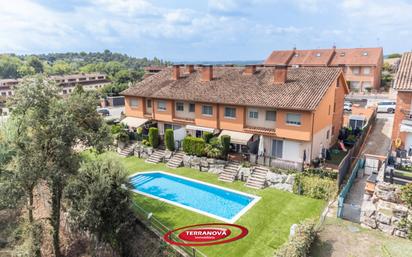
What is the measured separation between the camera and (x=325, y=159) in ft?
109

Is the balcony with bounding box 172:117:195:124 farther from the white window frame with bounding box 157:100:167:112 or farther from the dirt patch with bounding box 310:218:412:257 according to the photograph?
the dirt patch with bounding box 310:218:412:257

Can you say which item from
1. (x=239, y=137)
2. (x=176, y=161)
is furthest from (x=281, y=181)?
(x=176, y=161)

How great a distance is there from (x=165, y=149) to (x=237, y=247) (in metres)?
21.5

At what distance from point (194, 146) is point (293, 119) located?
12.5 metres

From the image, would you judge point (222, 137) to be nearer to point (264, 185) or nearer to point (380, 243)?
point (264, 185)

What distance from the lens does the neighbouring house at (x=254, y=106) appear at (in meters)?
30.6

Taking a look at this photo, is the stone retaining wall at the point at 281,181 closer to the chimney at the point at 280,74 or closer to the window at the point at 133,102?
the chimney at the point at 280,74

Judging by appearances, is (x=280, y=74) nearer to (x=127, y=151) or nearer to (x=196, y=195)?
(x=196, y=195)

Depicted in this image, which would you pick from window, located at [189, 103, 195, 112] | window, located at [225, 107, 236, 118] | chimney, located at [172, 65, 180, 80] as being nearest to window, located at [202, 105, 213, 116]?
window, located at [189, 103, 195, 112]

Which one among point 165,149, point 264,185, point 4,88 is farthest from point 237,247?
point 4,88

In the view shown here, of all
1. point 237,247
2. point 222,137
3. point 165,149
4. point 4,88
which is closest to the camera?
point 237,247

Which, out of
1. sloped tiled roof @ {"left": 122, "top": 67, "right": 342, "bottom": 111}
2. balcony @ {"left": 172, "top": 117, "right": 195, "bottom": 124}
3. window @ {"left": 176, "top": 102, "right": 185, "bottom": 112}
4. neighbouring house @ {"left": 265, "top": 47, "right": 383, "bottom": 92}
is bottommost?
balcony @ {"left": 172, "top": 117, "right": 195, "bottom": 124}

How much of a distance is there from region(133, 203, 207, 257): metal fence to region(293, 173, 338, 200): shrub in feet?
42.4

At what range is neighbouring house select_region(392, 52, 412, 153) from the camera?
28.2 m
